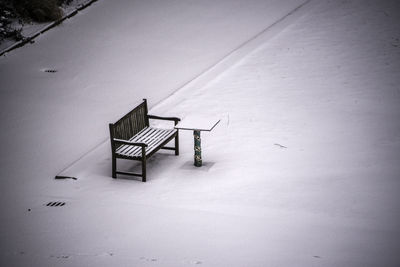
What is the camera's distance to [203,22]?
15.2 meters

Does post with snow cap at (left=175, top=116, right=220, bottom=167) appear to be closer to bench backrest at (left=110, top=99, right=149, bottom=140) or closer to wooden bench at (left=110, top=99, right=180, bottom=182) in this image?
wooden bench at (left=110, top=99, right=180, bottom=182)

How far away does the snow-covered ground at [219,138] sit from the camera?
19.6 feet

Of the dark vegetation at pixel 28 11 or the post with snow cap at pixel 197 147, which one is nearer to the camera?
the post with snow cap at pixel 197 147

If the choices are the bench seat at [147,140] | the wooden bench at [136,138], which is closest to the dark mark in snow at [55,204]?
the wooden bench at [136,138]

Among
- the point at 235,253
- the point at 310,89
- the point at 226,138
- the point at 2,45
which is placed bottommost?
the point at 235,253

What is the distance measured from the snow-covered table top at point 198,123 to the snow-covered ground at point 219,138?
696mm

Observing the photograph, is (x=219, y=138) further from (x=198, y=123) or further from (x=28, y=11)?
(x=28, y=11)

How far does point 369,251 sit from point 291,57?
756cm

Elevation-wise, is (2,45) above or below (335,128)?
above

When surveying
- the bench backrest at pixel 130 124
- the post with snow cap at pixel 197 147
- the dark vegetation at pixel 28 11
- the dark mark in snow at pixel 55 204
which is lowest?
the dark mark in snow at pixel 55 204

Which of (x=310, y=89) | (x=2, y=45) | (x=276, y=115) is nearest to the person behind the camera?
(x=276, y=115)

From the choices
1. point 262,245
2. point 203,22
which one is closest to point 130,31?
point 203,22

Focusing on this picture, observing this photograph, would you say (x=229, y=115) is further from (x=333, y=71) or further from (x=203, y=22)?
(x=203, y=22)

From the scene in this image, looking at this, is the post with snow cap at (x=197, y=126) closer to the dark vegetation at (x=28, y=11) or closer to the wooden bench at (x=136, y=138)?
the wooden bench at (x=136, y=138)
